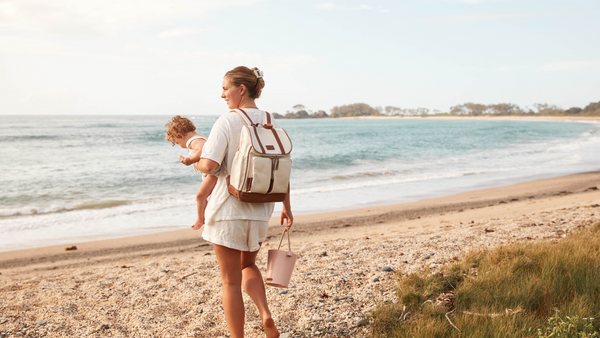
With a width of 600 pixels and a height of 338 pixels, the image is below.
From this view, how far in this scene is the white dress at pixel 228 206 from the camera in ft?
7.14

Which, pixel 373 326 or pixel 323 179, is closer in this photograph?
pixel 373 326

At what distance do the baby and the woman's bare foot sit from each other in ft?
2.44

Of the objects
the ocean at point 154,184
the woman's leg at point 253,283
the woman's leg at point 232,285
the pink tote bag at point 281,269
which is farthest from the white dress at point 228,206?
the ocean at point 154,184

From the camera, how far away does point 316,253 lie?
522cm

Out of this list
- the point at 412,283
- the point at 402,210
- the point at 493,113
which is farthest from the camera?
the point at 493,113

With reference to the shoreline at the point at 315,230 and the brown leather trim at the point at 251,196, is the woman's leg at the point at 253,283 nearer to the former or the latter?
the brown leather trim at the point at 251,196

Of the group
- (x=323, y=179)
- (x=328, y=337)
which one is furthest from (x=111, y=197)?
(x=328, y=337)

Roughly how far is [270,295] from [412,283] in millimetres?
1305

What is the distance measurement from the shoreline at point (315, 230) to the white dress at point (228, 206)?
14.4 ft

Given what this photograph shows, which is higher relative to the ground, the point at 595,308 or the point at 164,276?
the point at 595,308

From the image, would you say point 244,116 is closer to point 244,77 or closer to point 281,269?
point 244,77

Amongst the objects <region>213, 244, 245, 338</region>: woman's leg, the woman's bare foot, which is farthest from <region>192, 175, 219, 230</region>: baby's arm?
the woman's bare foot

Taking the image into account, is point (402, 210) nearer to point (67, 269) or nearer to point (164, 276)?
point (164, 276)

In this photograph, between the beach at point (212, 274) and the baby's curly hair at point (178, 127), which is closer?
the baby's curly hair at point (178, 127)
